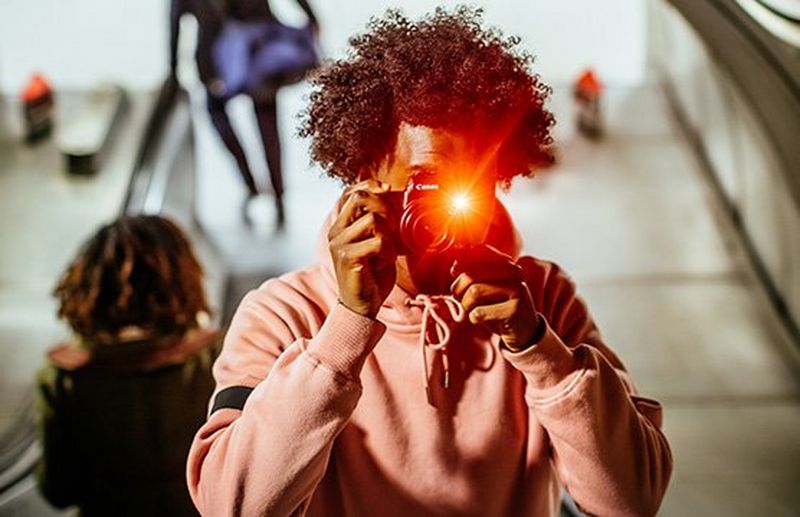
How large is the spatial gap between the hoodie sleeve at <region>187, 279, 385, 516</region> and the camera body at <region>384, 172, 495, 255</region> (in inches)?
4.0

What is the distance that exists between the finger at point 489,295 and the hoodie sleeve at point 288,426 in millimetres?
100

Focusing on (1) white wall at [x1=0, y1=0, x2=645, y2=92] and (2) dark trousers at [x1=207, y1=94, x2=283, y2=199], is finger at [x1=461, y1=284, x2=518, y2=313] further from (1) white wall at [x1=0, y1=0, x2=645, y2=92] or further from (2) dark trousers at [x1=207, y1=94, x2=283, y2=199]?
(1) white wall at [x1=0, y1=0, x2=645, y2=92]

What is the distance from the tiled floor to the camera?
9.67 ft

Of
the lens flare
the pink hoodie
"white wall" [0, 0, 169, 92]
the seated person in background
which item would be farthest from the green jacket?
"white wall" [0, 0, 169, 92]

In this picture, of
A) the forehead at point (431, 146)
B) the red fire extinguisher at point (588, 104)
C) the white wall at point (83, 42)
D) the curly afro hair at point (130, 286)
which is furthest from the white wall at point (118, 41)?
the forehead at point (431, 146)

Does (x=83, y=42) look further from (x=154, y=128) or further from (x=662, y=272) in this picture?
(x=662, y=272)

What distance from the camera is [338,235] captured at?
3.26 feet

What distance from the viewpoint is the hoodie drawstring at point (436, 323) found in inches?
43.8

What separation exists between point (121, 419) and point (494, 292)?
3.40 ft

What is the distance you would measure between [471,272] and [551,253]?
313cm

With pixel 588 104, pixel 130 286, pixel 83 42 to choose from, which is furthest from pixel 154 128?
pixel 130 286

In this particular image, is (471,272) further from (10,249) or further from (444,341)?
(10,249)

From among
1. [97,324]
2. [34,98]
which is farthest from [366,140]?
[34,98]

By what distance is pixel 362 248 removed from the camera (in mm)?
981
